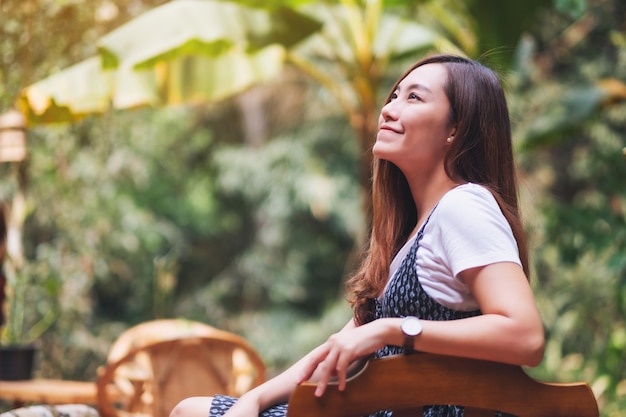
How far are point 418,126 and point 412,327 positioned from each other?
357 mm

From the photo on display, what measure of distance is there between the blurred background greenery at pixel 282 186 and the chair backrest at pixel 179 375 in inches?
50.2

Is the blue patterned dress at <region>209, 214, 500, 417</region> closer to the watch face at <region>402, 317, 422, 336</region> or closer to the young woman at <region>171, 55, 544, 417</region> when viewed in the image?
the young woman at <region>171, 55, 544, 417</region>

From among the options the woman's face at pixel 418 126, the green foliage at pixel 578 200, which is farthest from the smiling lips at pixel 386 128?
the green foliage at pixel 578 200

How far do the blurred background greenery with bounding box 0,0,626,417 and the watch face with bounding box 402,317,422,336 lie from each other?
2.27 meters

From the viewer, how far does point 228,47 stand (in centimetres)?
396

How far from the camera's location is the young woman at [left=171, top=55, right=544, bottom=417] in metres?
1.11

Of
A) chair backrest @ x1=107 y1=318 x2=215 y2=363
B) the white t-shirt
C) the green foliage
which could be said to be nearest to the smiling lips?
the white t-shirt

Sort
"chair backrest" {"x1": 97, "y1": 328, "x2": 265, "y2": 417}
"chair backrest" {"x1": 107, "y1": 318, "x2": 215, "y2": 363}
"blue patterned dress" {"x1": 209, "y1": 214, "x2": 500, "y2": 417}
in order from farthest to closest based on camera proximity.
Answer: "chair backrest" {"x1": 107, "y1": 318, "x2": 215, "y2": 363} → "chair backrest" {"x1": 97, "y1": 328, "x2": 265, "y2": 417} → "blue patterned dress" {"x1": 209, "y1": 214, "x2": 500, "y2": 417}

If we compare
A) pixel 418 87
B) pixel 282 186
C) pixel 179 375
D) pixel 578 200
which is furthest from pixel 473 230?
pixel 282 186

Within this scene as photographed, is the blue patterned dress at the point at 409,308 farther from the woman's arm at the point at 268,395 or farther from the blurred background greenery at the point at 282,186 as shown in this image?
the blurred background greenery at the point at 282,186

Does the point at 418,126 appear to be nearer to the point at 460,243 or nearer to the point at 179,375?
the point at 460,243

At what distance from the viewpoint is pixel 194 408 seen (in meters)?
1.33

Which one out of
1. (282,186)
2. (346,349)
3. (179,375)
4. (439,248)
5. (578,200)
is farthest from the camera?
(282,186)

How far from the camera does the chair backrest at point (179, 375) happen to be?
277 centimetres
